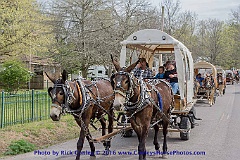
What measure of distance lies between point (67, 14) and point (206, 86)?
379 inches

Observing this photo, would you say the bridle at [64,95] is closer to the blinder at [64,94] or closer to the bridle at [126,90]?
the blinder at [64,94]

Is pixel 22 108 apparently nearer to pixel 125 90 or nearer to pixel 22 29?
pixel 125 90

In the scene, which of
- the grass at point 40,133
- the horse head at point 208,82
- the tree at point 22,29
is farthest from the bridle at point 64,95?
the horse head at point 208,82

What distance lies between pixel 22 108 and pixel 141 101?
6.45 m

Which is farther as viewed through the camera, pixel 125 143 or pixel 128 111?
pixel 125 143

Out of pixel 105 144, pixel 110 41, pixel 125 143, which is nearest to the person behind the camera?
pixel 105 144

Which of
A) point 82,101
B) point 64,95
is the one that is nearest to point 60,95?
point 64,95

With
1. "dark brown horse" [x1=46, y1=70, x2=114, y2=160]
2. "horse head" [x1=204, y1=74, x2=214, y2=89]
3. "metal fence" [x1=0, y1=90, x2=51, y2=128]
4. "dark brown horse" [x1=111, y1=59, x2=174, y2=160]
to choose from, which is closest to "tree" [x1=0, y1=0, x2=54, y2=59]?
"metal fence" [x1=0, y1=90, x2=51, y2=128]

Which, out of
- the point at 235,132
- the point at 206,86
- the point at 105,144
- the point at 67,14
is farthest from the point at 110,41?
the point at 105,144

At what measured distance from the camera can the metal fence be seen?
38.2 ft

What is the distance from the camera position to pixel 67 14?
21.4 meters

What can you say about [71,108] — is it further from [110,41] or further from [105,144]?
[110,41]

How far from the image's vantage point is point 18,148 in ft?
28.9

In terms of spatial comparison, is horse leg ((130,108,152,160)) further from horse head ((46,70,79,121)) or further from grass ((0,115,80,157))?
grass ((0,115,80,157))
